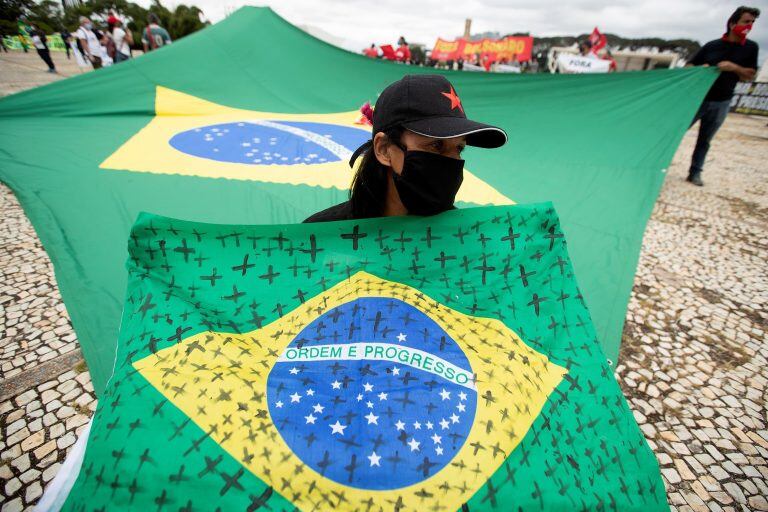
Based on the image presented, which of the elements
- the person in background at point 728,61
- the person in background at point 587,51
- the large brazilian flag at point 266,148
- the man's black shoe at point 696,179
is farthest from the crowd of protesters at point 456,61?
the man's black shoe at point 696,179

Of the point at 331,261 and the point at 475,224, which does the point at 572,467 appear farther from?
the point at 331,261

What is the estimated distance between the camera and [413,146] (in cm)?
124

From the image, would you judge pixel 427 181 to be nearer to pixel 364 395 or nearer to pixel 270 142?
pixel 364 395

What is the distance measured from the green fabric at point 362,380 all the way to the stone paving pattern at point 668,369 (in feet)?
2.83

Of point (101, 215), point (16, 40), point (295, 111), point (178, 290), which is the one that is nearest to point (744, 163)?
point (295, 111)

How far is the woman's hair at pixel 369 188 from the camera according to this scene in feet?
4.55

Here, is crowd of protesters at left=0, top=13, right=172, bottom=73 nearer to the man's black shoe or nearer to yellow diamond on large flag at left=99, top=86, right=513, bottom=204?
yellow diamond on large flag at left=99, top=86, right=513, bottom=204

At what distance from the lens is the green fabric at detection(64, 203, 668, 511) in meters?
0.80

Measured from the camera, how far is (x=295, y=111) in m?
5.34

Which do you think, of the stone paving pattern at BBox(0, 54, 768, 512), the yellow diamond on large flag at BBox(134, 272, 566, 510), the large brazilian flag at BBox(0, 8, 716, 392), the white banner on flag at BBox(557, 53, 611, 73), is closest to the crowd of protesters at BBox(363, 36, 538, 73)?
the large brazilian flag at BBox(0, 8, 716, 392)

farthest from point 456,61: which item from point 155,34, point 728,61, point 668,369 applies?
point 668,369

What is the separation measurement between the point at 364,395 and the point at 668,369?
Answer: 2.03m

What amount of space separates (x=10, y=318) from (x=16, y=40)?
31591mm

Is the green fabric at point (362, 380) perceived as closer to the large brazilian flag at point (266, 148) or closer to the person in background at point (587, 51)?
the large brazilian flag at point (266, 148)
